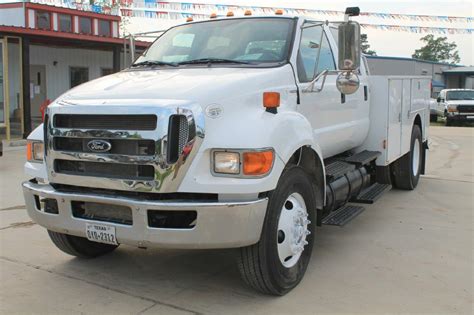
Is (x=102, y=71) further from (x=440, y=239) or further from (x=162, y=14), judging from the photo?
(x=440, y=239)

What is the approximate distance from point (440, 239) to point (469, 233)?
0.50 meters

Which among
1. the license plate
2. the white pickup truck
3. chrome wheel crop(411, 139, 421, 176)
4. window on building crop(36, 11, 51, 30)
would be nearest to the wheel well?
the white pickup truck

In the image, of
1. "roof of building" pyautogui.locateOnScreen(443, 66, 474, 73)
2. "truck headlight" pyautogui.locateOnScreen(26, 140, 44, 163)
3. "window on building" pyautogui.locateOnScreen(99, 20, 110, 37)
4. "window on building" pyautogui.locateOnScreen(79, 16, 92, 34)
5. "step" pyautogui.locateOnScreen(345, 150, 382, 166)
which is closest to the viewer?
"truck headlight" pyautogui.locateOnScreen(26, 140, 44, 163)

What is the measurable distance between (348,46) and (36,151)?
8.71 ft

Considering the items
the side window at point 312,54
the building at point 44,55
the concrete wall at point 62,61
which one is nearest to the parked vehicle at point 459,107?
the building at point 44,55

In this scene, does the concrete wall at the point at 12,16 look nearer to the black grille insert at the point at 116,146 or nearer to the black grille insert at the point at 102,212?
the black grille insert at the point at 116,146

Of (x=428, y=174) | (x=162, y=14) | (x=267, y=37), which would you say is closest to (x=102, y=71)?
(x=162, y=14)

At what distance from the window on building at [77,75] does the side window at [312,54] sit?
18.2 m

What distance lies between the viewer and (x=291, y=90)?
4.43 metres

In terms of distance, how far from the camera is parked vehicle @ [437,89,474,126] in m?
25.5

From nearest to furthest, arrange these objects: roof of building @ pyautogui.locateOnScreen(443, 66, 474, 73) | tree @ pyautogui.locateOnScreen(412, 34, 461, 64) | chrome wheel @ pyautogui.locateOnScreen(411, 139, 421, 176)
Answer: chrome wheel @ pyautogui.locateOnScreen(411, 139, 421, 176), roof of building @ pyautogui.locateOnScreen(443, 66, 474, 73), tree @ pyautogui.locateOnScreen(412, 34, 461, 64)

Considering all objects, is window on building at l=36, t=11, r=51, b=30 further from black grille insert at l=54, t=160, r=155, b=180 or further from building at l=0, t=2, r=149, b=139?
black grille insert at l=54, t=160, r=155, b=180

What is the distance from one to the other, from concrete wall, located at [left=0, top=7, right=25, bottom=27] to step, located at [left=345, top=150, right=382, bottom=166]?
865 inches

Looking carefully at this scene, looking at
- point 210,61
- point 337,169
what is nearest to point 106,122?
point 210,61
